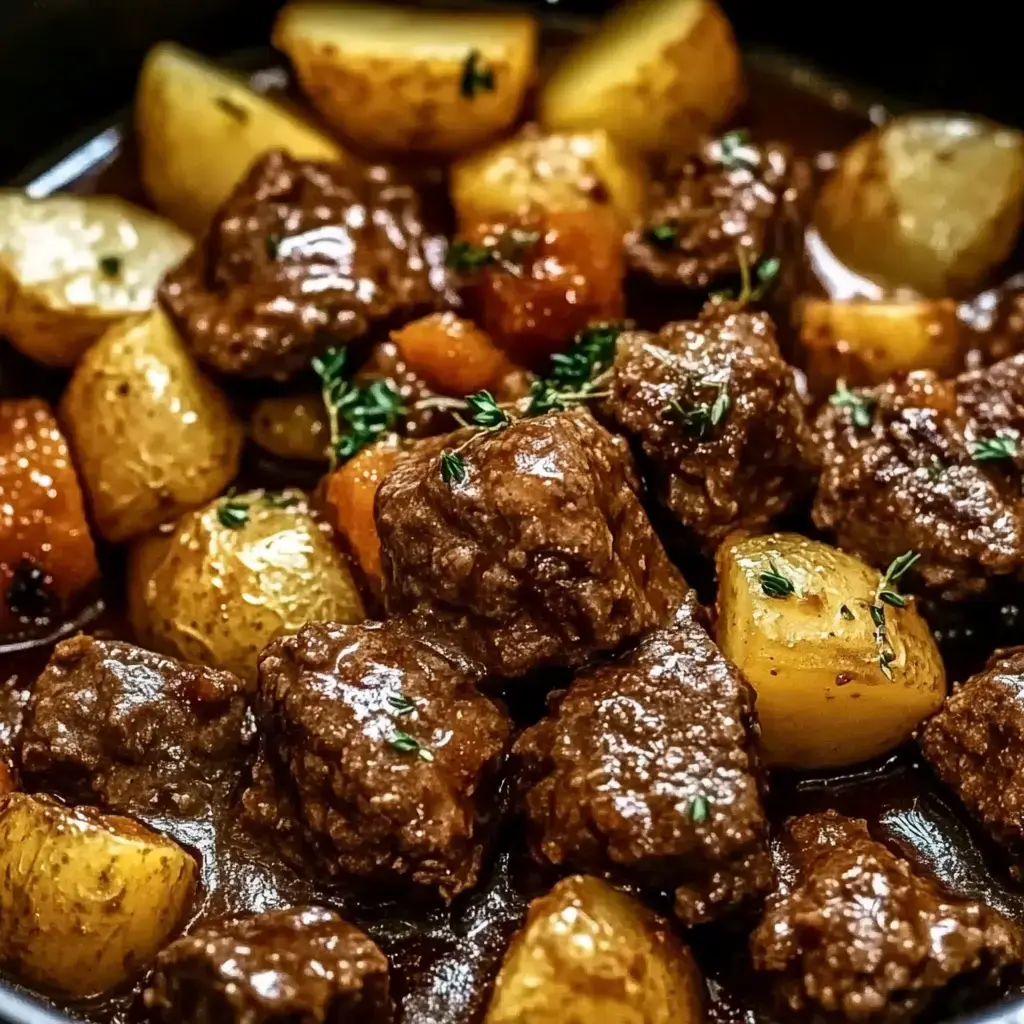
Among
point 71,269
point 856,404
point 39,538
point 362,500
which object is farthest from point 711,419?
point 71,269

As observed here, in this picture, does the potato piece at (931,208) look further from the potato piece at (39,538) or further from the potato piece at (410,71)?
the potato piece at (39,538)

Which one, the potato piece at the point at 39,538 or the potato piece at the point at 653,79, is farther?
the potato piece at the point at 653,79

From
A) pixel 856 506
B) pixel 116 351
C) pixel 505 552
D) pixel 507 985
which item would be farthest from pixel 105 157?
pixel 507 985

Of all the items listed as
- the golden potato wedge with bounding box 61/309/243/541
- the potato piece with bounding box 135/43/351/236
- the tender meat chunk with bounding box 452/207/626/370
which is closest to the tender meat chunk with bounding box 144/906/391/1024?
the golden potato wedge with bounding box 61/309/243/541

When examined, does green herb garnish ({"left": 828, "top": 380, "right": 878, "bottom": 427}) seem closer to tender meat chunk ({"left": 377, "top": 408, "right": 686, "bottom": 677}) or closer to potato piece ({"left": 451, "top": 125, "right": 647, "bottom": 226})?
tender meat chunk ({"left": 377, "top": 408, "right": 686, "bottom": 677})

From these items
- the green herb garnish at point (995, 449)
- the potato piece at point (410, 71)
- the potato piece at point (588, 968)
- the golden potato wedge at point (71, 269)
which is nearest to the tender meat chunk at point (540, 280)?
the potato piece at point (410, 71)

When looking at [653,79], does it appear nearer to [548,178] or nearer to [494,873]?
[548,178]
